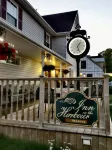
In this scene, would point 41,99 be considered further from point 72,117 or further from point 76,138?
point 76,138

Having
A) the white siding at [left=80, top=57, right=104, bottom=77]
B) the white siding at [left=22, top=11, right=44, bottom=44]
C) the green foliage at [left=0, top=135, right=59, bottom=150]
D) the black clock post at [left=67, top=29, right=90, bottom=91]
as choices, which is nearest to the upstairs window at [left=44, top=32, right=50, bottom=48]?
the white siding at [left=22, top=11, right=44, bottom=44]

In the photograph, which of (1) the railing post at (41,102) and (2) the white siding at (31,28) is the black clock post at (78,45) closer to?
(1) the railing post at (41,102)

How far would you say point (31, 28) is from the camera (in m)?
10.6

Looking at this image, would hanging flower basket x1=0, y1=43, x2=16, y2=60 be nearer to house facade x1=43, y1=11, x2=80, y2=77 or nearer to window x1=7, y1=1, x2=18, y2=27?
window x1=7, y1=1, x2=18, y2=27

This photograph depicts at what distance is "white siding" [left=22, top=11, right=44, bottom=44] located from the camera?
9.75 meters

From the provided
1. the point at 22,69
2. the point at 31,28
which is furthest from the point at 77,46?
the point at 31,28

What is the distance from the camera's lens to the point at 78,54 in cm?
425

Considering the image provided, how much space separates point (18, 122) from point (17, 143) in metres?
0.46

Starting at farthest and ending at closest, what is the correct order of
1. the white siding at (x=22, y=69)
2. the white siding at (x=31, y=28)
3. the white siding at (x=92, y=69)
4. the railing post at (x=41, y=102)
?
1. the white siding at (x=92, y=69)
2. the white siding at (x=31, y=28)
3. the white siding at (x=22, y=69)
4. the railing post at (x=41, y=102)

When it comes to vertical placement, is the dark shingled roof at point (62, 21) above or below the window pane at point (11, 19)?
above

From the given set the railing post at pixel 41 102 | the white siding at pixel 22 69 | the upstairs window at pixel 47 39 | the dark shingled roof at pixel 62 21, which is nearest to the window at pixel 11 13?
the white siding at pixel 22 69

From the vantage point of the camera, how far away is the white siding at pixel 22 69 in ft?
24.0

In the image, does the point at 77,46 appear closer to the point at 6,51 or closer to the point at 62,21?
the point at 6,51

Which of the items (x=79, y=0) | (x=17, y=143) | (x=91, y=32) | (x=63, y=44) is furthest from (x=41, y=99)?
(x=91, y=32)
